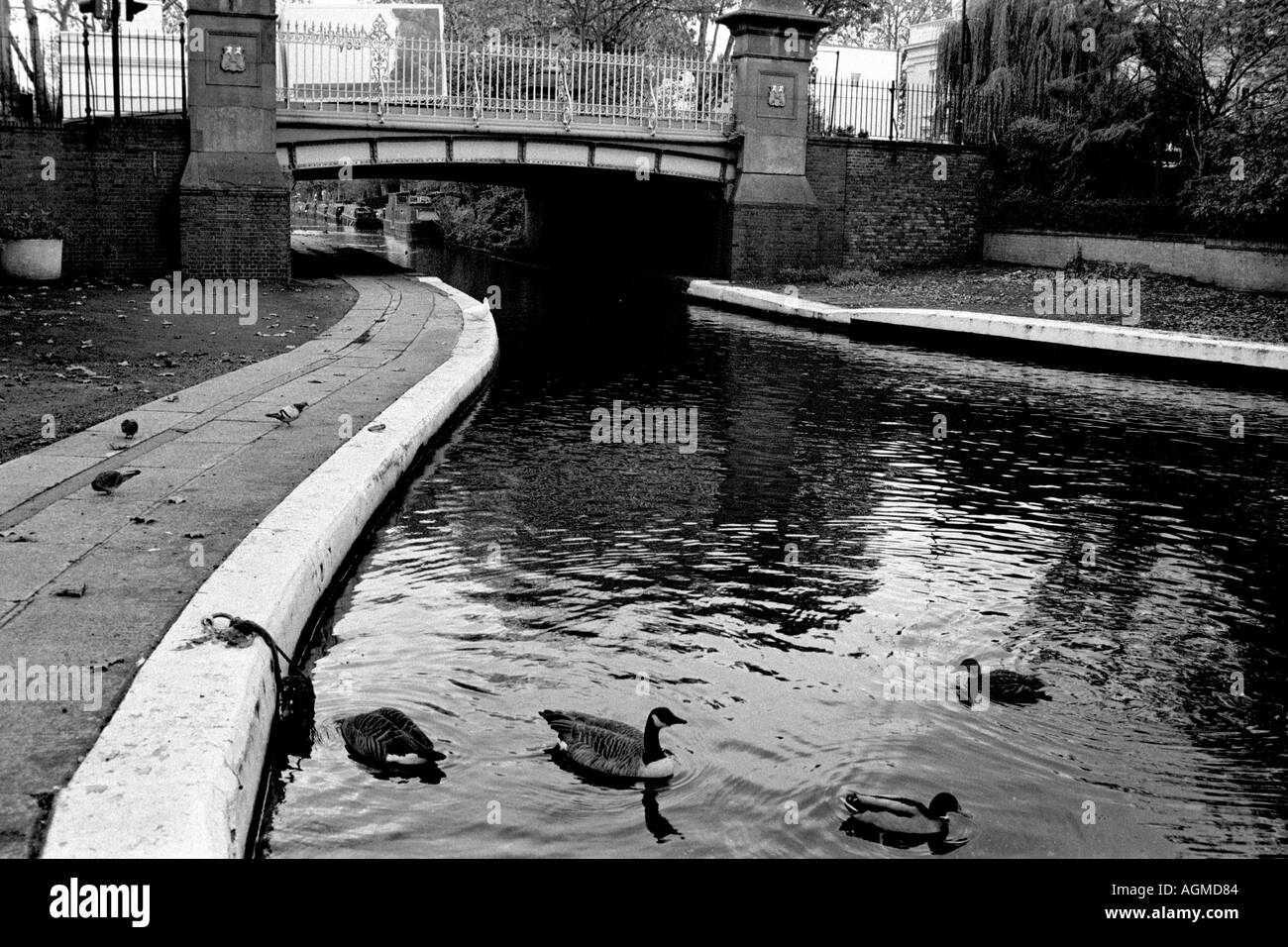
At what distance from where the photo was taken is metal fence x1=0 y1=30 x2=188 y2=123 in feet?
78.9

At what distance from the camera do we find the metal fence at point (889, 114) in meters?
32.5

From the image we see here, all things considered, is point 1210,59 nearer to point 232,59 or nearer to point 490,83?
point 490,83

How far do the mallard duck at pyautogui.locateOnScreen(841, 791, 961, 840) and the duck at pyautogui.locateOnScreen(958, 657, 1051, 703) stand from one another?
1.33 metres

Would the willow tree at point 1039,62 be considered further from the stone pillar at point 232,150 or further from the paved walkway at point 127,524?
the paved walkway at point 127,524

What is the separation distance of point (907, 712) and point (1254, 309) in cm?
1842

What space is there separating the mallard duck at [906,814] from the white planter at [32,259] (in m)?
20.0

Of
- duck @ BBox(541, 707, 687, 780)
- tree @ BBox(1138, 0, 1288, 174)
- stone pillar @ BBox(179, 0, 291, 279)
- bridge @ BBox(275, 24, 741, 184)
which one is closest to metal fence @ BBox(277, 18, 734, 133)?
bridge @ BBox(275, 24, 741, 184)

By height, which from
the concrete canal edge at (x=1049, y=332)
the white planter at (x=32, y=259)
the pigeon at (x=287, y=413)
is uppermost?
the white planter at (x=32, y=259)

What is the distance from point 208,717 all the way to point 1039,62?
31612mm

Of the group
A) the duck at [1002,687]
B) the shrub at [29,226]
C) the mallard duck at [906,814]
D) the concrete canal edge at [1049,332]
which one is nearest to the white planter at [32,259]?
the shrub at [29,226]

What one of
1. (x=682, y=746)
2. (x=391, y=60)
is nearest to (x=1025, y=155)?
(x=391, y=60)

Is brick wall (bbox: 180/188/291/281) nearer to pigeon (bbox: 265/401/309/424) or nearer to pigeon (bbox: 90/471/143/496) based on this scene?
pigeon (bbox: 265/401/309/424)

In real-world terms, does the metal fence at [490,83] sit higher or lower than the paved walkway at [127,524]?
higher

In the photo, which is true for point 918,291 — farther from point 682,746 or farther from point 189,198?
point 682,746
